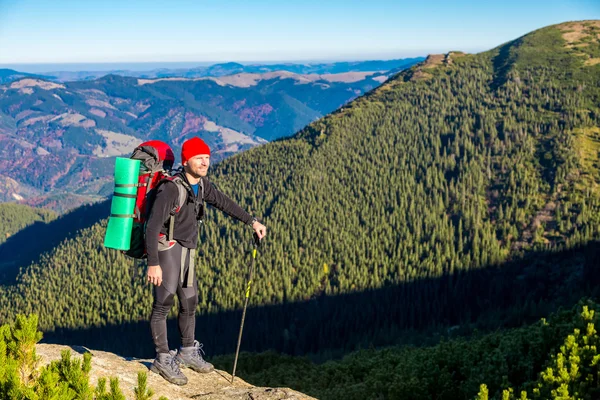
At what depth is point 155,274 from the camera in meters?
13.0

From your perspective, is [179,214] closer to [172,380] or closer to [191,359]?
[172,380]

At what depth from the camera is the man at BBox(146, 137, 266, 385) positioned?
42.5ft

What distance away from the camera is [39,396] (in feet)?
30.4

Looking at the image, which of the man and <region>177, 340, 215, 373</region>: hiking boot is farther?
<region>177, 340, 215, 373</region>: hiking boot

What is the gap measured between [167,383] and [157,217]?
483 cm

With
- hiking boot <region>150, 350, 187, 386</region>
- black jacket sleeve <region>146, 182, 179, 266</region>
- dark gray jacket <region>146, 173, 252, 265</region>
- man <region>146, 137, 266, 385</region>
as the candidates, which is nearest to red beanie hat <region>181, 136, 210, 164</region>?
man <region>146, 137, 266, 385</region>

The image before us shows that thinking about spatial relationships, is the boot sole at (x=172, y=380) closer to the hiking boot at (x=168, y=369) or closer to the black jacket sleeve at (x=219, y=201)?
the hiking boot at (x=168, y=369)

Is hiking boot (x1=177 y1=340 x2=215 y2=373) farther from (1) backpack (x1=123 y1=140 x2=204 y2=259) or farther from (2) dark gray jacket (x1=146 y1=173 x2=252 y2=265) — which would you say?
(1) backpack (x1=123 y1=140 x2=204 y2=259)

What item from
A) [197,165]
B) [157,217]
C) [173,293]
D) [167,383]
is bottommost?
[167,383]

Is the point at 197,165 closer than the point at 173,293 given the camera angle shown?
Yes

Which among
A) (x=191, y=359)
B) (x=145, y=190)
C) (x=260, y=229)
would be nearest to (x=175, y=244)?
(x=145, y=190)

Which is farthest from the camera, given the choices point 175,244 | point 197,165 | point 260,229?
point 260,229

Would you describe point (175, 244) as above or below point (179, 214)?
below

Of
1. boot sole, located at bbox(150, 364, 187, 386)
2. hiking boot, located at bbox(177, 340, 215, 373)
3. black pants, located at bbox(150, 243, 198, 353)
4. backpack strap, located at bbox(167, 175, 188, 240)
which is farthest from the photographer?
hiking boot, located at bbox(177, 340, 215, 373)
